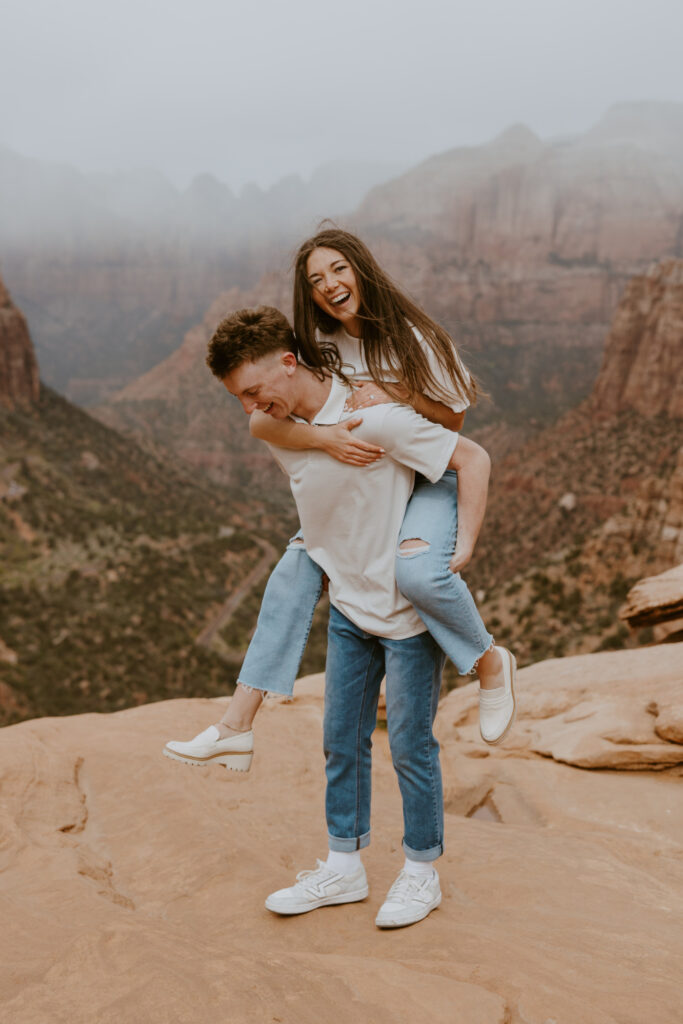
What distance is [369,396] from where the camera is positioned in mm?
3402

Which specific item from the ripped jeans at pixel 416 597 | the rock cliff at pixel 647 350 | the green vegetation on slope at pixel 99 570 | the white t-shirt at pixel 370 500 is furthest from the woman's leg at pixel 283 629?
the rock cliff at pixel 647 350

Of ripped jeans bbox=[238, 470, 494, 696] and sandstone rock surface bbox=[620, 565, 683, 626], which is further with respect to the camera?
sandstone rock surface bbox=[620, 565, 683, 626]

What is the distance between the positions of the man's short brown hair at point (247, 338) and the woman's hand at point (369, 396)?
36 cm

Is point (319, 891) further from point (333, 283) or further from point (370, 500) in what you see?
point (333, 283)

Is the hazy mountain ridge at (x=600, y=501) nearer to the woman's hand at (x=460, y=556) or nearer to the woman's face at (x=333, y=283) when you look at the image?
the woman's hand at (x=460, y=556)

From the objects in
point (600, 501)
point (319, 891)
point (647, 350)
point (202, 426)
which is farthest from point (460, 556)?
point (202, 426)

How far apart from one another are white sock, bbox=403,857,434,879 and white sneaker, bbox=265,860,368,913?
285 mm

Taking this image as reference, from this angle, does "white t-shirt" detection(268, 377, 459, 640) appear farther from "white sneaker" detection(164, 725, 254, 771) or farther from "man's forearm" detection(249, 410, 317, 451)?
"white sneaker" detection(164, 725, 254, 771)

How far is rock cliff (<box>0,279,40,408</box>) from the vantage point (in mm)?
57156

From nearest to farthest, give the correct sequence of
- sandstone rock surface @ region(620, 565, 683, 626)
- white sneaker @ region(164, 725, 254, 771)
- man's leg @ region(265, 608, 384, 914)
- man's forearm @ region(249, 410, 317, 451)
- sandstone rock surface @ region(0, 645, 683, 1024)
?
sandstone rock surface @ region(0, 645, 683, 1024)
man's forearm @ region(249, 410, 317, 451)
white sneaker @ region(164, 725, 254, 771)
man's leg @ region(265, 608, 384, 914)
sandstone rock surface @ region(620, 565, 683, 626)

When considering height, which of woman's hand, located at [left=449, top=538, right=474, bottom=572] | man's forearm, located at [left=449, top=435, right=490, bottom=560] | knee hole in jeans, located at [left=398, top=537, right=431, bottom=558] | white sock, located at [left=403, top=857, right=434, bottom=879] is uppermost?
man's forearm, located at [left=449, top=435, right=490, bottom=560]

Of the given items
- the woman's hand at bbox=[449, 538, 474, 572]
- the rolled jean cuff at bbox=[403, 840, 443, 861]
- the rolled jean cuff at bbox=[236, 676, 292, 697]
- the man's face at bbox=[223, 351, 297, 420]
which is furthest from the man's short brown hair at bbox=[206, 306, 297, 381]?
the rolled jean cuff at bbox=[403, 840, 443, 861]

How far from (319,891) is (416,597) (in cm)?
163

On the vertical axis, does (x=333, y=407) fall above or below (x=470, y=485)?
above
